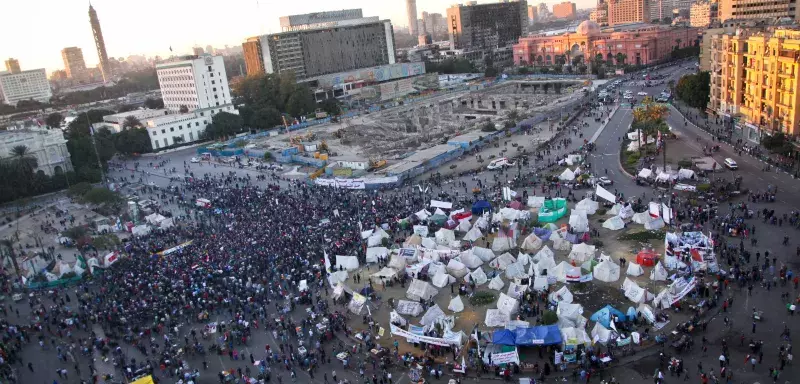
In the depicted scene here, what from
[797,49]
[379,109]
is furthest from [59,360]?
[379,109]

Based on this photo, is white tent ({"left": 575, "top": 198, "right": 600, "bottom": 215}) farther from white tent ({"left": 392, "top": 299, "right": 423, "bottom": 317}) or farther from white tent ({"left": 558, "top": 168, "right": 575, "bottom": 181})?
white tent ({"left": 392, "top": 299, "right": 423, "bottom": 317})

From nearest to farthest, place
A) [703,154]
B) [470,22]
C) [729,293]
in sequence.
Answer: [729,293]
[703,154]
[470,22]

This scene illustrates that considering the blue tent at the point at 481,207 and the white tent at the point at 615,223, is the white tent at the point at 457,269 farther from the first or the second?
the white tent at the point at 615,223

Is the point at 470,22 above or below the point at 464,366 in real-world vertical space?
above

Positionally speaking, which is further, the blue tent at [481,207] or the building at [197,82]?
the building at [197,82]

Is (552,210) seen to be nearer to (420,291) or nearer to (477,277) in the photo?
(477,277)

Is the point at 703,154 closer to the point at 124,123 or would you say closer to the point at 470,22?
the point at 124,123

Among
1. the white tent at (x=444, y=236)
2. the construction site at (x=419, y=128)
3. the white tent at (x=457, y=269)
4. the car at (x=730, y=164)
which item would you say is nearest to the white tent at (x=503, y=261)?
the white tent at (x=457, y=269)
